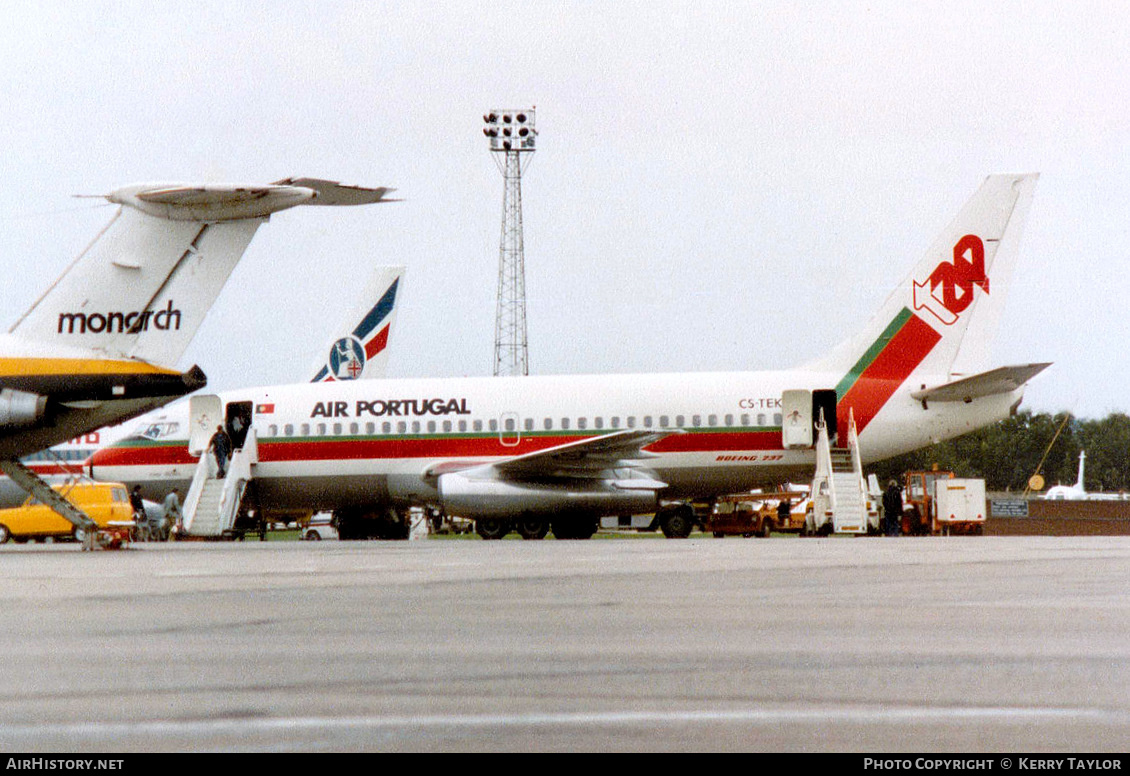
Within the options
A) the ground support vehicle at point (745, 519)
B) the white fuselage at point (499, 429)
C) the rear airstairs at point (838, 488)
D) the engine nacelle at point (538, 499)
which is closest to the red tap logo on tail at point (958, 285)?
the white fuselage at point (499, 429)

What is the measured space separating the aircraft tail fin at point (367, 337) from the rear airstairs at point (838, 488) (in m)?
13.4

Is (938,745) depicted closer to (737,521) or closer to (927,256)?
(927,256)

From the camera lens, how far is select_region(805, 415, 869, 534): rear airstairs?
2450 cm

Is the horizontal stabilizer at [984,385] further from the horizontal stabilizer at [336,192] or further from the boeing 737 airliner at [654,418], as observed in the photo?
the horizontal stabilizer at [336,192]

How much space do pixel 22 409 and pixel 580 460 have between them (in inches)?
432

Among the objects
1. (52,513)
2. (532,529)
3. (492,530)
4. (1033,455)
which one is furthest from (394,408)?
(1033,455)

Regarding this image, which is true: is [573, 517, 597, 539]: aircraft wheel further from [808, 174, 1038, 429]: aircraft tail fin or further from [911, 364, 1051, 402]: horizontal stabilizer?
[911, 364, 1051, 402]: horizontal stabilizer

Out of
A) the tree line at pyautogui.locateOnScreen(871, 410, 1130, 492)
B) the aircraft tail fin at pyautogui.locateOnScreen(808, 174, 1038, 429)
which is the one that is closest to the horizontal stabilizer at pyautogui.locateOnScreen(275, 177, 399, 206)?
the aircraft tail fin at pyautogui.locateOnScreen(808, 174, 1038, 429)

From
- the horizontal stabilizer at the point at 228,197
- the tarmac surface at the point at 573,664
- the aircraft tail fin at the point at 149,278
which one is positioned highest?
the horizontal stabilizer at the point at 228,197

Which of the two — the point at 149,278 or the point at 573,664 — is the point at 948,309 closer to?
the point at 149,278

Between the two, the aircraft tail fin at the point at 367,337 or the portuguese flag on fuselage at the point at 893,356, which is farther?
the aircraft tail fin at the point at 367,337

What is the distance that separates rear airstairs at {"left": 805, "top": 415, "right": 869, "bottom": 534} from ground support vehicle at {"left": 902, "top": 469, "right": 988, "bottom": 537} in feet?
6.81

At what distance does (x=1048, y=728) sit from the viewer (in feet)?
14.1

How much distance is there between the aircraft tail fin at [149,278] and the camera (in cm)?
1669
